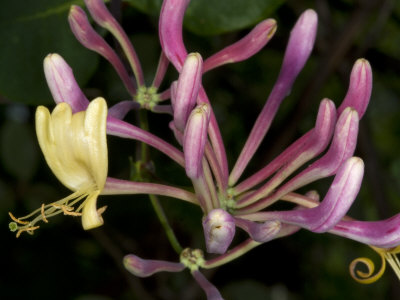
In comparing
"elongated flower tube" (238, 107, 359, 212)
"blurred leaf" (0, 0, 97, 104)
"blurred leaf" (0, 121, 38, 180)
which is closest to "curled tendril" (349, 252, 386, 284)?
"elongated flower tube" (238, 107, 359, 212)

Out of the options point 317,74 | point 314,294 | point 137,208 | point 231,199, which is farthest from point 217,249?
point 314,294

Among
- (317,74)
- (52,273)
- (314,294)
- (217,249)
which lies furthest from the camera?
(314,294)

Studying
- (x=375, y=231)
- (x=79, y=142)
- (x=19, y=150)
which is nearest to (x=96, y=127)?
(x=79, y=142)

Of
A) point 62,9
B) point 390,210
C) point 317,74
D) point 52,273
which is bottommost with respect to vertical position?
point 390,210

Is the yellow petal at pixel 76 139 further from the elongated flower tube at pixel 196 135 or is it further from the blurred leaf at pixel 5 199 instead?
the blurred leaf at pixel 5 199

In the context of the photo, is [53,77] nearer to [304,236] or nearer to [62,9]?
[62,9]
